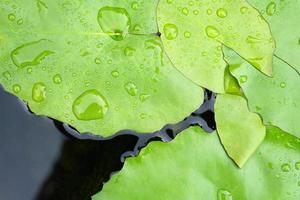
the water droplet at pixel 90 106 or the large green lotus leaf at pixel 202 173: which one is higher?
the water droplet at pixel 90 106

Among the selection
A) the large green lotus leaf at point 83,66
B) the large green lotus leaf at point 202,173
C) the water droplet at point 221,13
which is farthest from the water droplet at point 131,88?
the water droplet at point 221,13

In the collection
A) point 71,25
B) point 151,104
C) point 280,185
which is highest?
point 71,25

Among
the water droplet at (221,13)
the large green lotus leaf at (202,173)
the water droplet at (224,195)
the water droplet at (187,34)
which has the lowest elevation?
the water droplet at (224,195)

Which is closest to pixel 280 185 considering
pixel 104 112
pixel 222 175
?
pixel 222 175

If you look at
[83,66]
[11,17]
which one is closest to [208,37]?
[83,66]

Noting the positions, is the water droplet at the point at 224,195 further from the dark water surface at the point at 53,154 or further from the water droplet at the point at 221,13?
the water droplet at the point at 221,13

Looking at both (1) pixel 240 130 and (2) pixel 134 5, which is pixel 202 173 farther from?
(2) pixel 134 5

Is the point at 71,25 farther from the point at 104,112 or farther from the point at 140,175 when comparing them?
the point at 140,175
